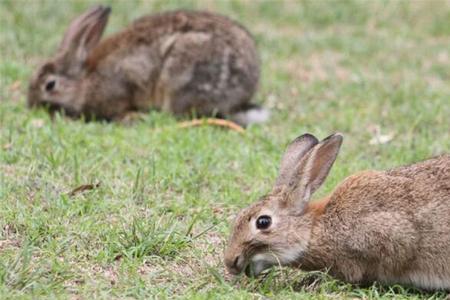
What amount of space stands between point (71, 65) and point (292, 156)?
5.22 meters

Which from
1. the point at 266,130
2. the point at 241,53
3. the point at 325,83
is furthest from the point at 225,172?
the point at 325,83

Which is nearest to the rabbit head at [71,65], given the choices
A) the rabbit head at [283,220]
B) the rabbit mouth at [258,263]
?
the rabbit head at [283,220]

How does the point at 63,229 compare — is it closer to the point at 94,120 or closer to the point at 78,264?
the point at 78,264

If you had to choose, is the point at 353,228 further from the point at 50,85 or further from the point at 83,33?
the point at 83,33

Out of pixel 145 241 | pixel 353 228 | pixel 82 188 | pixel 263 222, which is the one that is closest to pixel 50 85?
pixel 82 188

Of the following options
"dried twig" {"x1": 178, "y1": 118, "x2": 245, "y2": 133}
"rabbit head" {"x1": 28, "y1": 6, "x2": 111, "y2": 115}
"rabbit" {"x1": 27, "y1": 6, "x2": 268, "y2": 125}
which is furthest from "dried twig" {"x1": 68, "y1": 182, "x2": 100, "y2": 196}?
"rabbit head" {"x1": 28, "y1": 6, "x2": 111, "y2": 115}

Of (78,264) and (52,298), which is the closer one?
(52,298)

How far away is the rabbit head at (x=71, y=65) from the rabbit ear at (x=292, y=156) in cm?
464

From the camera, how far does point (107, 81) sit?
10992mm

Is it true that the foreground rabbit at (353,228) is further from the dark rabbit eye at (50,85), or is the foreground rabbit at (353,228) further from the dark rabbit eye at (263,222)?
the dark rabbit eye at (50,85)

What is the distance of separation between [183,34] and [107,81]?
3.26 feet

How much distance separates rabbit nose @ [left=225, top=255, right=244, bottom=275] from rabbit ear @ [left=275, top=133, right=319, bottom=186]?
641 millimetres

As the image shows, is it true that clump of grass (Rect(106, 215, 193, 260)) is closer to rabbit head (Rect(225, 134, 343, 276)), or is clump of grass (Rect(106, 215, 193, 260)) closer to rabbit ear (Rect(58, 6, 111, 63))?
rabbit head (Rect(225, 134, 343, 276))

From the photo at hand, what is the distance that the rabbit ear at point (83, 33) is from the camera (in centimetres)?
1102
